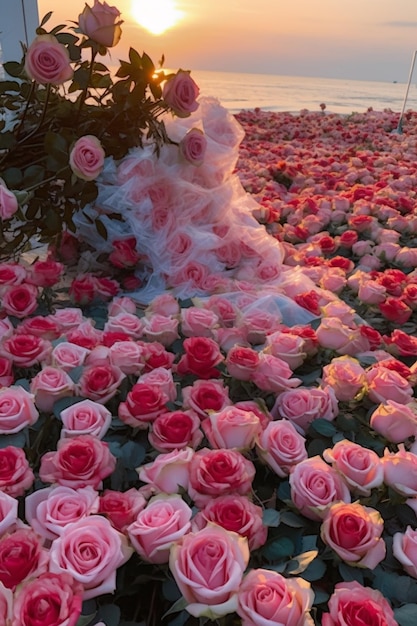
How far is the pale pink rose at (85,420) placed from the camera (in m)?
1.02

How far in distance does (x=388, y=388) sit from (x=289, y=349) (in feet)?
0.85

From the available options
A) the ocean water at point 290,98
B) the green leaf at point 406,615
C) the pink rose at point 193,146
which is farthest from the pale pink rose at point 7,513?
the ocean water at point 290,98

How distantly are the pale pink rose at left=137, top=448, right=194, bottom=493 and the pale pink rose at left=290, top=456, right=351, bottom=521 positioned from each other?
0.59 feet

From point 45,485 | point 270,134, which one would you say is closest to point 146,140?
→ point 45,485

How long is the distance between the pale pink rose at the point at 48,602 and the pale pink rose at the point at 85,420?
337mm

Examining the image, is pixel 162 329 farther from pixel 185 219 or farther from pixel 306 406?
pixel 185 219

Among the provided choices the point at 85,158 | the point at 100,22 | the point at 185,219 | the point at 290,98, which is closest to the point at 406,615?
the point at 85,158

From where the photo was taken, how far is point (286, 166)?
4805mm

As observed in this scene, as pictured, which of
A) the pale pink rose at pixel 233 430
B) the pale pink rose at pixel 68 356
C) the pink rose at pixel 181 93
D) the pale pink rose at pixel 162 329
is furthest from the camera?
the pink rose at pixel 181 93

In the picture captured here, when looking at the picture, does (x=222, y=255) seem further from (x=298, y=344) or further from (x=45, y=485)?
(x=45, y=485)

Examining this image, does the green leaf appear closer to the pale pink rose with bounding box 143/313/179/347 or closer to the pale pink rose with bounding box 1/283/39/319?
the pale pink rose with bounding box 143/313/179/347

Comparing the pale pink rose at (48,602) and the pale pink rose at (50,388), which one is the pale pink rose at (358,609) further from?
the pale pink rose at (50,388)

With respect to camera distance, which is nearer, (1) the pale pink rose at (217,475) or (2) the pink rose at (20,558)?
(2) the pink rose at (20,558)

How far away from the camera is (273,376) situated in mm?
1294
